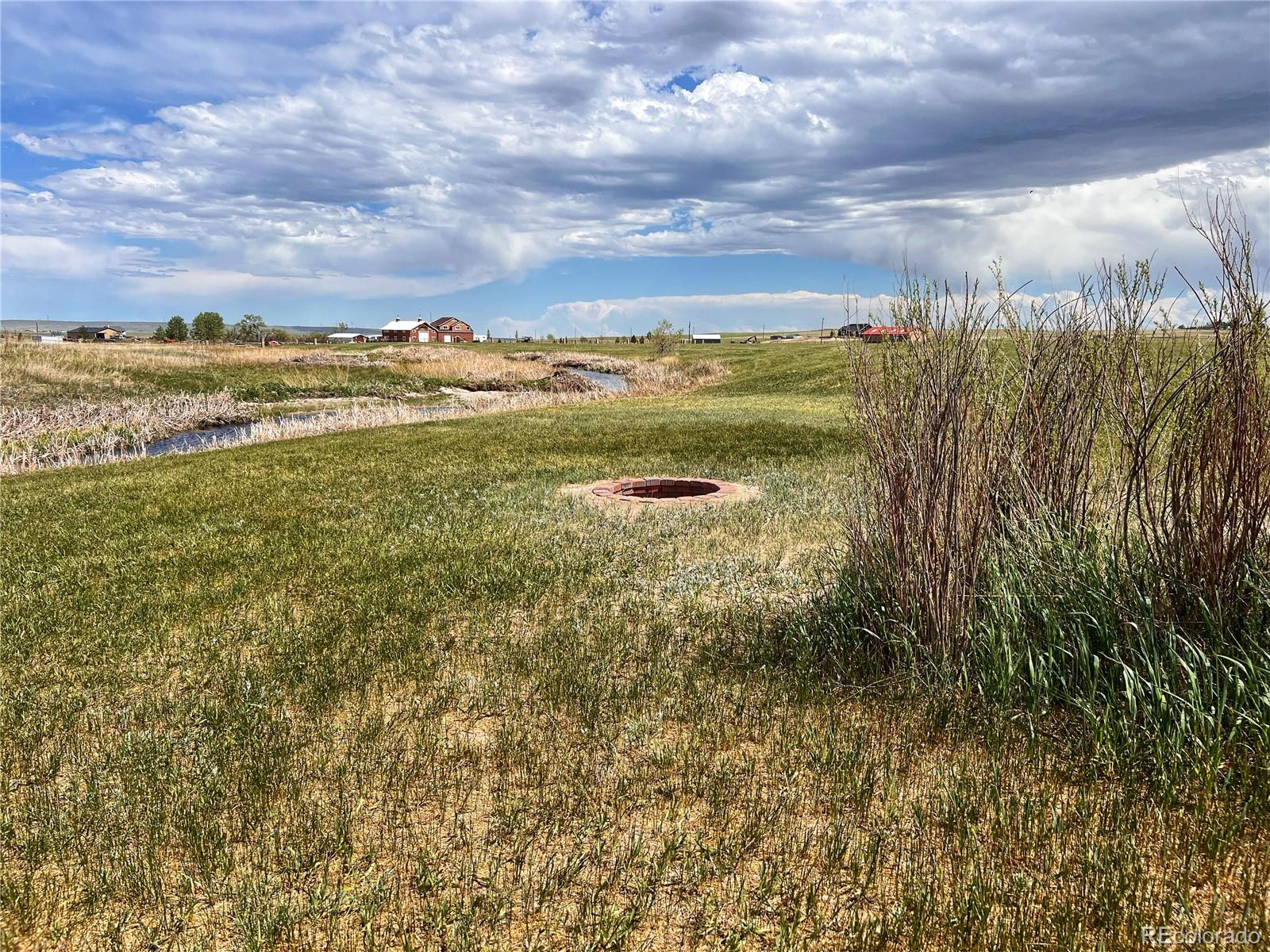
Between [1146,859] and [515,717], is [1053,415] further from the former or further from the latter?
[515,717]

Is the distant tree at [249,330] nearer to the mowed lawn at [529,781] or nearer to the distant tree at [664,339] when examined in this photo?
the distant tree at [664,339]

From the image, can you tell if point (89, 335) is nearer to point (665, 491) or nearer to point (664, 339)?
point (664, 339)

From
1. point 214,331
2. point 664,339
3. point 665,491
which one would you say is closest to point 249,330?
point 214,331

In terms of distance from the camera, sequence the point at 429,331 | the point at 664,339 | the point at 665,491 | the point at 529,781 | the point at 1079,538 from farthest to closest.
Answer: the point at 429,331, the point at 664,339, the point at 665,491, the point at 1079,538, the point at 529,781

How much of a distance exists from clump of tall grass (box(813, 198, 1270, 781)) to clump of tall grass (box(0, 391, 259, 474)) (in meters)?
18.8

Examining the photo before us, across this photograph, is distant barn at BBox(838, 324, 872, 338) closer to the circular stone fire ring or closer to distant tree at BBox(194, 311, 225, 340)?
the circular stone fire ring

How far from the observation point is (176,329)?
11388cm

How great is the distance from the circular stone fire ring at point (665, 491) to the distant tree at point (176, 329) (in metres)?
119

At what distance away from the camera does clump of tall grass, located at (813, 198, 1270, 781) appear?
435 centimetres

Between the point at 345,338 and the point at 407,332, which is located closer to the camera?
the point at 407,332
